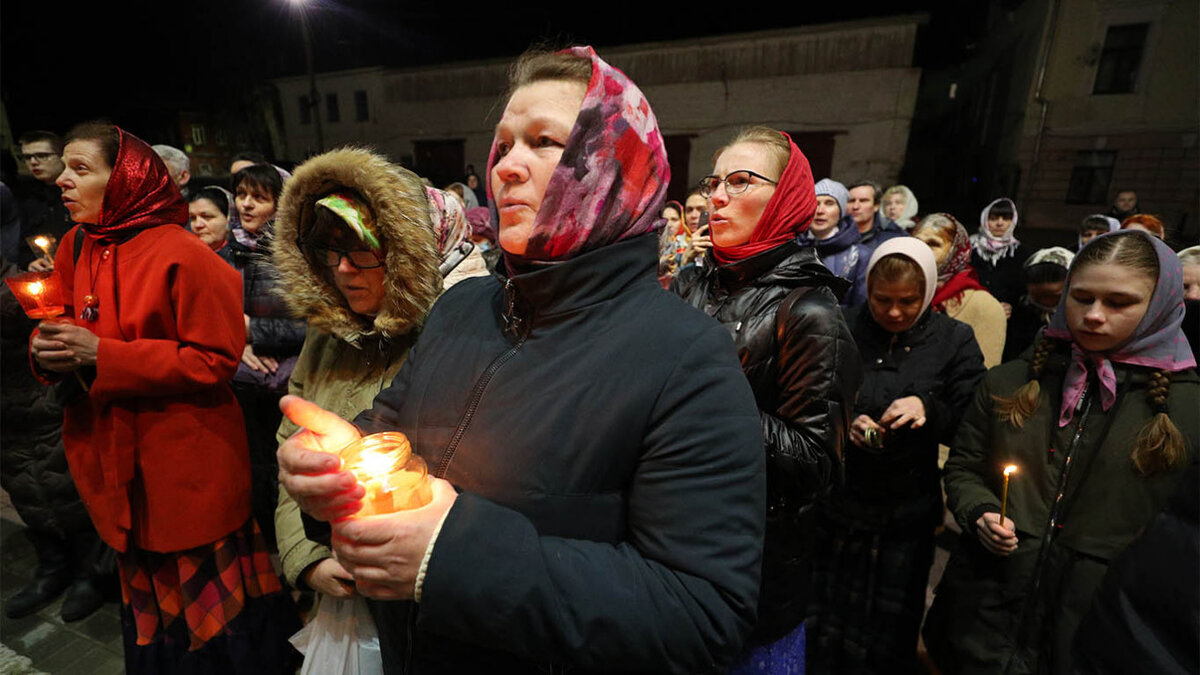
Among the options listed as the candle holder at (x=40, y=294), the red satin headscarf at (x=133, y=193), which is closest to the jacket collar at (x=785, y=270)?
the red satin headscarf at (x=133, y=193)

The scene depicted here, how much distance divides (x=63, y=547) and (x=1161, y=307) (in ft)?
19.3

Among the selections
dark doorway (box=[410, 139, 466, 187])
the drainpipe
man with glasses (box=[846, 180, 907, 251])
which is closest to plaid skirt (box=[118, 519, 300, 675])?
man with glasses (box=[846, 180, 907, 251])

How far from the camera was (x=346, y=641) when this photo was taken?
5.32 ft

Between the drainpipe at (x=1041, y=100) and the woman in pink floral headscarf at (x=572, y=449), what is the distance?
70.2ft

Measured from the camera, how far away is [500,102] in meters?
1.45

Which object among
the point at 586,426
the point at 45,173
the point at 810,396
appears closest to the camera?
the point at 586,426

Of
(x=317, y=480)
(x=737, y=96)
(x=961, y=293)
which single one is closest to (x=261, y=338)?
(x=317, y=480)

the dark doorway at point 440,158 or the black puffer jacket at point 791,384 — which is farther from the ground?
the dark doorway at point 440,158

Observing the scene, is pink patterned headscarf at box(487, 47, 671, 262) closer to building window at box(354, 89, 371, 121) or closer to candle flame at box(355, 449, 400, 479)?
candle flame at box(355, 449, 400, 479)

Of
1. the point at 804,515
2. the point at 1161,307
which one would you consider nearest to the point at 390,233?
the point at 804,515

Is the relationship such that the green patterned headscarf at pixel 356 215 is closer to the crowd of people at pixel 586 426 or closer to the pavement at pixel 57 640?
the crowd of people at pixel 586 426

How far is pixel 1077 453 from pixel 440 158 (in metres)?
26.7

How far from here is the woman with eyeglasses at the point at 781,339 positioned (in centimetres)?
179

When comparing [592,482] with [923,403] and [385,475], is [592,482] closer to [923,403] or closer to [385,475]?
[385,475]
